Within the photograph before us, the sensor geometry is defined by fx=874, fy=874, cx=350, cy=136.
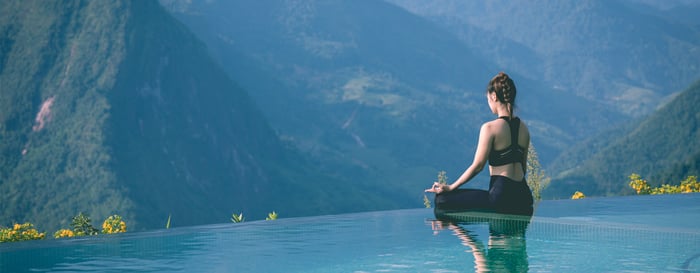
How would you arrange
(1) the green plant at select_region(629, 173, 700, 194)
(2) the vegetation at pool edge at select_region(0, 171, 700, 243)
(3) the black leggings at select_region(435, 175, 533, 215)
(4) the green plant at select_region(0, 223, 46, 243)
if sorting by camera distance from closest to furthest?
(3) the black leggings at select_region(435, 175, 533, 215), (4) the green plant at select_region(0, 223, 46, 243), (2) the vegetation at pool edge at select_region(0, 171, 700, 243), (1) the green plant at select_region(629, 173, 700, 194)

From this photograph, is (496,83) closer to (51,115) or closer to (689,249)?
(689,249)

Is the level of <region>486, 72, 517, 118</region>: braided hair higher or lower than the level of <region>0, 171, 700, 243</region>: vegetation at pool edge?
lower

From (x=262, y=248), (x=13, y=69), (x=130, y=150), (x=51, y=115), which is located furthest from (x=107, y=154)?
(x=262, y=248)

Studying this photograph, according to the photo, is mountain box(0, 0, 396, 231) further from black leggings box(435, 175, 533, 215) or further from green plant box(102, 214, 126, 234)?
black leggings box(435, 175, 533, 215)

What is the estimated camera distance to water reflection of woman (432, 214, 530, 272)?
26.6 ft

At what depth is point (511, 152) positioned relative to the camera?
1021cm

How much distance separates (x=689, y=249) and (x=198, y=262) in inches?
204

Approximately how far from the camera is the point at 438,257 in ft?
29.2

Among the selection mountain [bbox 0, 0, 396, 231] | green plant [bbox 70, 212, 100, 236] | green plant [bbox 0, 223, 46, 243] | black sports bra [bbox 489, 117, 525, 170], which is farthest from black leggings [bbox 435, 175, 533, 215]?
mountain [bbox 0, 0, 396, 231]

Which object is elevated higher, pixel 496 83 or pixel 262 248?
pixel 496 83

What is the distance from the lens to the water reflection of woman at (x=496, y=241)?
26.6ft

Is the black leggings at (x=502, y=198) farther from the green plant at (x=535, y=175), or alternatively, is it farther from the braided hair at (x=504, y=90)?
the green plant at (x=535, y=175)

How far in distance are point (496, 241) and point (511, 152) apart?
3.63 ft

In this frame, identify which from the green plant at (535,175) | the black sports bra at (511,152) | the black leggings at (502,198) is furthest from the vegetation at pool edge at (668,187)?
the black sports bra at (511,152)
